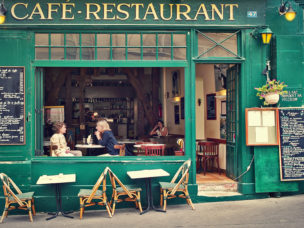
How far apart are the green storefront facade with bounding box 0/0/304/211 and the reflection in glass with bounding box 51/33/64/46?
96mm

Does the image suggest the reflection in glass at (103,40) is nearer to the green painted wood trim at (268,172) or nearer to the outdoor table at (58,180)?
the outdoor table at (58,180)

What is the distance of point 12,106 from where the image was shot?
7469 millimetres

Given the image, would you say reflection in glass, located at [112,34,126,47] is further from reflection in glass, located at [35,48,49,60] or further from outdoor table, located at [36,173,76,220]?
outdoor table, located at [36,173,76,220]

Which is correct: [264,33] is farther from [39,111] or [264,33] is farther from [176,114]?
[176,114]

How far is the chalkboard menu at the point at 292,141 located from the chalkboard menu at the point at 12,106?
17.2 ft

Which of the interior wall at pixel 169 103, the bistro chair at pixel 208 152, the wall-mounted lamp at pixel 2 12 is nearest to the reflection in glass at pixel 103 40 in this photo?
the wall-mounted lamp at pixel 2 12

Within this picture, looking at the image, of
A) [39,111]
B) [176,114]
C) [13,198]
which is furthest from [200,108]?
[13,198]

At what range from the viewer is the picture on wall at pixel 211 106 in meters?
11.3

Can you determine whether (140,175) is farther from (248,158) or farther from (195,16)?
(195,16)

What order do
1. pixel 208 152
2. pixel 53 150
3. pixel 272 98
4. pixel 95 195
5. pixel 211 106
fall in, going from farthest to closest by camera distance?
pixel 211 106 < pixel 208 152 < pixel 53 150 < pixel 272 98 < pixel 95 195

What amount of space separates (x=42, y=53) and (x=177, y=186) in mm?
3747

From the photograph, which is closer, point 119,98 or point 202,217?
point 202,217

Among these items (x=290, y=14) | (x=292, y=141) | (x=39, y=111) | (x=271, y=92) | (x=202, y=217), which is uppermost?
(x=290, y=14)

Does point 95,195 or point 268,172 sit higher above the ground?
point 268,172
